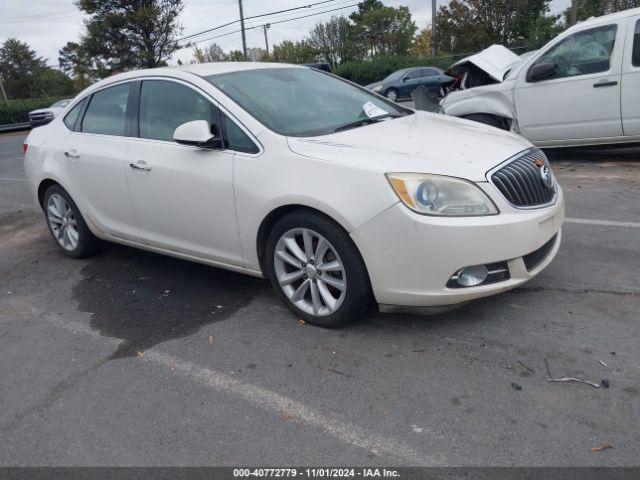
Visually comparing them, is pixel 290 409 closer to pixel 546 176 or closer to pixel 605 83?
pixel 546 176

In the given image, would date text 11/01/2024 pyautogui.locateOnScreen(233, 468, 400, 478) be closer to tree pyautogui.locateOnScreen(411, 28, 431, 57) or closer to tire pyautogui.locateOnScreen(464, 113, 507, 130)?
tire pyautogui.locateOnScreen(464, 113, 507, 130)

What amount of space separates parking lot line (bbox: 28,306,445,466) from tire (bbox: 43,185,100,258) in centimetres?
173

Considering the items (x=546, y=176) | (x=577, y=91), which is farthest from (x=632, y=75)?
(x=546, y=176)

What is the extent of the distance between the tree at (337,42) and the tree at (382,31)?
879 mm

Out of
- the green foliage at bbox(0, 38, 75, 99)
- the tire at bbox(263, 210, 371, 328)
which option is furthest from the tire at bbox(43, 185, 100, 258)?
the green foliage at bbox(0, 38, 75, 99)

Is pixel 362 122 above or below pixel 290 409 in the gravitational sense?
above

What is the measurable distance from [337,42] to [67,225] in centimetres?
5190

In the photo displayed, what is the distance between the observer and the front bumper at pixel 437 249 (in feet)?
10.5

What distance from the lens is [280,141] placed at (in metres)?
3.73

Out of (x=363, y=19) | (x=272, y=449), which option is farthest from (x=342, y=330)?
(x=363, y=19)

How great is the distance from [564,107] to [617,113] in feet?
1.99

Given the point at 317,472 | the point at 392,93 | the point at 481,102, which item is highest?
the point at 481,102

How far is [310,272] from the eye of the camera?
12.1 feet

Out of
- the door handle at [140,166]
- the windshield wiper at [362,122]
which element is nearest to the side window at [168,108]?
the door handle at [140,166]
